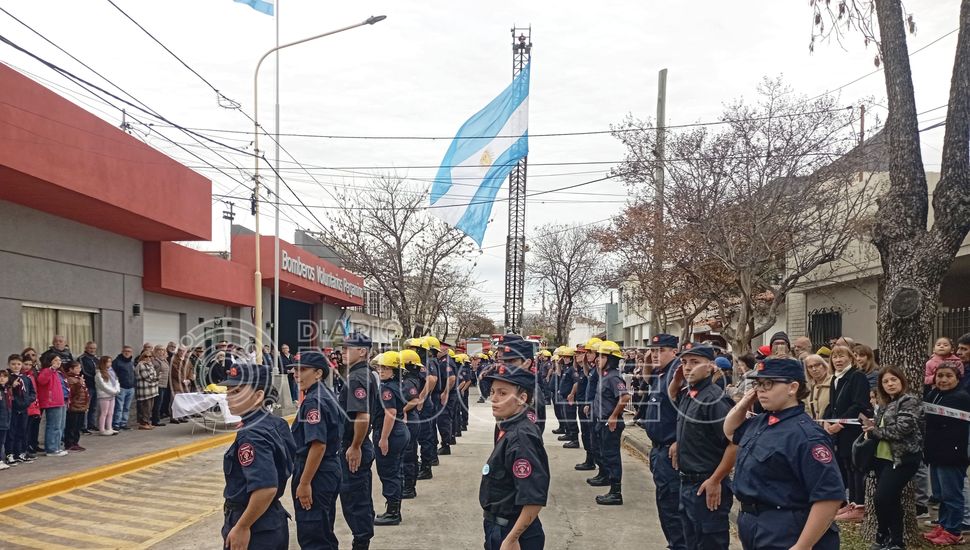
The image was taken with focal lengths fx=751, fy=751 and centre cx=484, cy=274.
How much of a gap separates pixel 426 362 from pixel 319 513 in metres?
5.97

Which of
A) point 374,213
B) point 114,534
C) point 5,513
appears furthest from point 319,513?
A: point 374,213

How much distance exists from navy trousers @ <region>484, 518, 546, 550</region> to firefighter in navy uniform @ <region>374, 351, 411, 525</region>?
3.41 m

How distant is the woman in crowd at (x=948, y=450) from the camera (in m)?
7.13

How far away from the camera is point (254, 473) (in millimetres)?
4344

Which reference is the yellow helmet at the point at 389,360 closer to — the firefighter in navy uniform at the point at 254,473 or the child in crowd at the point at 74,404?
the firefighter in navy uniform at the point at 254,473

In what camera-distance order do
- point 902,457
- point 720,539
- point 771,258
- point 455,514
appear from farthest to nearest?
point 771,258
point 455,514
point 902,457
point 720,539

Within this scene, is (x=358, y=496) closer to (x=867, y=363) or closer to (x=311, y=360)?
(x=311, y=360)

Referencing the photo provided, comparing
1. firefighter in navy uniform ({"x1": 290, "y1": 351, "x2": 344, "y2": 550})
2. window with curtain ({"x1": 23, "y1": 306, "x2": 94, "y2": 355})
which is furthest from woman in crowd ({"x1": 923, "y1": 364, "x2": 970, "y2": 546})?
window with curtain ({"x1": 23, "y1": 306, "x2": 94, "y2": 355})

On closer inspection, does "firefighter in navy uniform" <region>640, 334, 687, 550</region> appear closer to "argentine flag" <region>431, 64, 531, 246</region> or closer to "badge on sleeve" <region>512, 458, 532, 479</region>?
"badge on sleeve" <region>512, 458, 532, 479</region>

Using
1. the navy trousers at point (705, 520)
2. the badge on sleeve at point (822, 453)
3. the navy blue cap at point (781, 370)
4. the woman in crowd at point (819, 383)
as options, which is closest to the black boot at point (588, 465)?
the woman in crowd at point (819, 383)

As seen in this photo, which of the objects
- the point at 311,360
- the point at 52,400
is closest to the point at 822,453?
the point at 311,360

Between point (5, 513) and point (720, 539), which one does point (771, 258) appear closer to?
point (720, 539)

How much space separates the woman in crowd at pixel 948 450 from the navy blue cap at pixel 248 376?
246 inches

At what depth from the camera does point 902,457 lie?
21.5 feet
